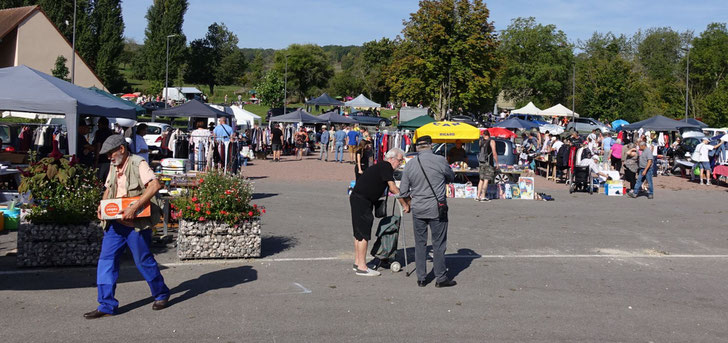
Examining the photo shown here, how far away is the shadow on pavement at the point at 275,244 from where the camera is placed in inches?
387

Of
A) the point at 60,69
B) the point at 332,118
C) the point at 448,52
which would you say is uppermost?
the point at 448,52

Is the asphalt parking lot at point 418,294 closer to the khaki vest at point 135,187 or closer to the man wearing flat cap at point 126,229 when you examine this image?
the man wearing flat cap at point 126,229

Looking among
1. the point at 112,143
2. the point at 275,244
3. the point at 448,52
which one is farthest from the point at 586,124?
the point at 112,143

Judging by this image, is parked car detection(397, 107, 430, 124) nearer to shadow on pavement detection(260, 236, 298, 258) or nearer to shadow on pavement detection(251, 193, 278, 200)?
shadow on pavement detection(251, 193, 278, 200)

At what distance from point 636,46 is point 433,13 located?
75.6 meters

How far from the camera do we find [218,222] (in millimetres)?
8977

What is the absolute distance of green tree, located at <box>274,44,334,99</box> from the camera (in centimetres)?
10031

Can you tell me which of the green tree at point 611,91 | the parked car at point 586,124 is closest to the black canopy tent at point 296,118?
the parked car at point 586,124

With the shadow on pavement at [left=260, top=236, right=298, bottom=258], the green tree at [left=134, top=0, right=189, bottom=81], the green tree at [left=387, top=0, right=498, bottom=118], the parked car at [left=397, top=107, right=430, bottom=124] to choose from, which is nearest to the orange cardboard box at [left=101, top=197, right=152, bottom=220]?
the shadow on pavement at [left=260, top=236, right=298, bottom=258]

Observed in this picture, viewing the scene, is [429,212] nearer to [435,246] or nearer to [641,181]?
[435,246]

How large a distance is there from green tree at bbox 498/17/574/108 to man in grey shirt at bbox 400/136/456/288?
72269mm

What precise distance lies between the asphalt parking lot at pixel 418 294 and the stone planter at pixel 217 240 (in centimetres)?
23

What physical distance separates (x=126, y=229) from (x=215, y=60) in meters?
104

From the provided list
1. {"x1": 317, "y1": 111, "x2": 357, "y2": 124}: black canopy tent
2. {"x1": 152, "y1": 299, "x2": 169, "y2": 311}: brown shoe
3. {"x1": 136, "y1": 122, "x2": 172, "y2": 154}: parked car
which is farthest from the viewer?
{"x1": 317, "y1": 111, "x2": 357, "y2": 124}: black canopy tent
